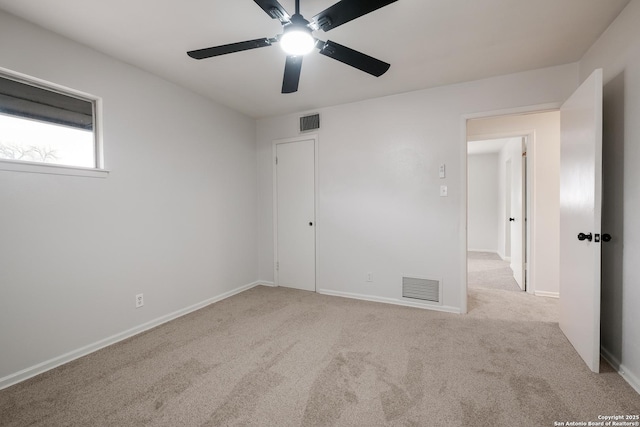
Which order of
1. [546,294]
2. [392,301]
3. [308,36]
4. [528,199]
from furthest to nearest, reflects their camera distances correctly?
[528,199], [546,294], [392,301], [308,36]

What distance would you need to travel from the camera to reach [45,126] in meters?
2.06

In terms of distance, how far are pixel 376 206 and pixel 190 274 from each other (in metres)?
2.28

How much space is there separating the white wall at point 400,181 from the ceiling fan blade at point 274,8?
208 cm

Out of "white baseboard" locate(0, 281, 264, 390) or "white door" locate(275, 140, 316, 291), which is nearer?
"white baseboard" locate(0, 281, 264, 390)

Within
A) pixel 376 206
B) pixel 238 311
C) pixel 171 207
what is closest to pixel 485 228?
pixel 376 206

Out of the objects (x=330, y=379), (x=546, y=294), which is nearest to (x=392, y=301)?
(x=330, y=379)

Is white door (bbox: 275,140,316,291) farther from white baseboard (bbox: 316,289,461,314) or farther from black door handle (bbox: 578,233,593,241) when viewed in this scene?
black door handle (bbox: 578,233,593,241)

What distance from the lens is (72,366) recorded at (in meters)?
2.04

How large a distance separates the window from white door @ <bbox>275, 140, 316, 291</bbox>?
83.4 inches

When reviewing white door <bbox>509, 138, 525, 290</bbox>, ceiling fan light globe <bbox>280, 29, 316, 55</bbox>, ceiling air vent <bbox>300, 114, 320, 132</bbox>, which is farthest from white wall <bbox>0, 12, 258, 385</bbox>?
white door <bbox>509, 138, 525, 290</bbox>

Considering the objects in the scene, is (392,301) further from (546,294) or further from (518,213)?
(518,213)

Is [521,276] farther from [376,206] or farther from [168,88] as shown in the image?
[168,88]

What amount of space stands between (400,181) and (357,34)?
1.64 metres

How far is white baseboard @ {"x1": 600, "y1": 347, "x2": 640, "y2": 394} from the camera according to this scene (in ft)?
5.55
